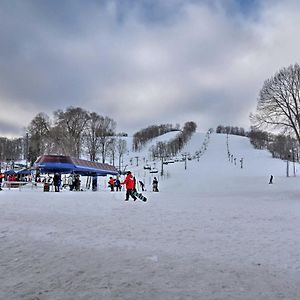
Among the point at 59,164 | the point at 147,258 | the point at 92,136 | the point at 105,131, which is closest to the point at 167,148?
the point at 105,131

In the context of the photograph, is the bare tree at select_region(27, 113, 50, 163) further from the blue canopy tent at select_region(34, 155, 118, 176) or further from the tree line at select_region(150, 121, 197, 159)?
Answer: the tree line at select_region(150, 121, 197, 159)

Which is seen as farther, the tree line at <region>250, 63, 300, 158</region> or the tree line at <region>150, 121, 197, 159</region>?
the tree line at <region>150, 121, 197, 159</region>

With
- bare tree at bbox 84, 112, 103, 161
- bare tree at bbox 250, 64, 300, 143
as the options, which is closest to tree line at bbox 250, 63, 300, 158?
bare tree at bbox 250, 64, 300, 143

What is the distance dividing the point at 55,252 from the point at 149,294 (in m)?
2.92

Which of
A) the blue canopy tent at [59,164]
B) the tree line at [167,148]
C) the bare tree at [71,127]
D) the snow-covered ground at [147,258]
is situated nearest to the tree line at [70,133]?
the bare tree at [71,127]

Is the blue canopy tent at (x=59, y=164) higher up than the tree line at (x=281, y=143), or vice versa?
the tree line at (x=281, y=143)

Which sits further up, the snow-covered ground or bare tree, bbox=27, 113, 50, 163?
bare tree, bbox=27, 113, 50, 163

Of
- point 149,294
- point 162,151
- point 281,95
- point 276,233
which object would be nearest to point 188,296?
point 149,294

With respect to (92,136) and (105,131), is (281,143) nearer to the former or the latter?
(105,131)

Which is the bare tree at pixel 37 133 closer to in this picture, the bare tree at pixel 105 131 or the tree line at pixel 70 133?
the tree line at pixel 70 133

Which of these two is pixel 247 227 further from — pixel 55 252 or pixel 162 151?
pixel 162 151

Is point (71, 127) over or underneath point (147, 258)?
over

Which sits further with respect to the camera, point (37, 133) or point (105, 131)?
point (105, 131)

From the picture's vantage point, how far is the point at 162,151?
137750 mm
